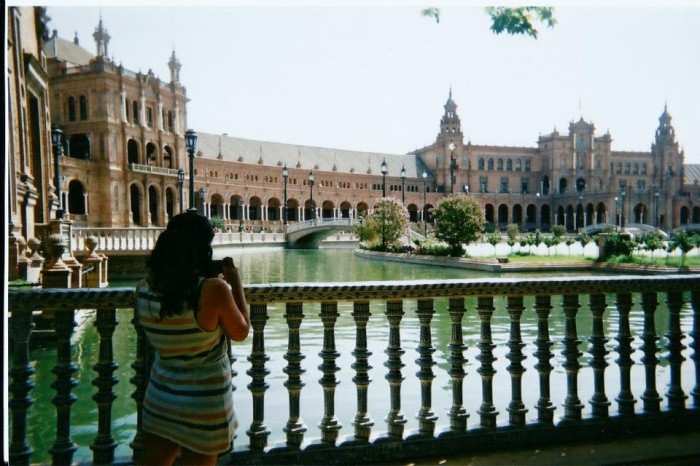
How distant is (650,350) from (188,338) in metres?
2.44

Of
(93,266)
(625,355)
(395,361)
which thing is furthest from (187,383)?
(93,266)

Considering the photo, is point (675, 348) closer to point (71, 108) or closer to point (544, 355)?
point (544, 355)

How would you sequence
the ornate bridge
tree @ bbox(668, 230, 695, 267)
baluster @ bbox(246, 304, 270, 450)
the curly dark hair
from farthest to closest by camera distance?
the ornate bridge, tree @ bbox(668, 230, 695, 267), baluster @ bbox(246, 304, 270, 450), the curly dark hair

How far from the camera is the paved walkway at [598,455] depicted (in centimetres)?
267

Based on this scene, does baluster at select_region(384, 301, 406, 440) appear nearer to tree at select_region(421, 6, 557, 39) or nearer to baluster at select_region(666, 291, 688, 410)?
baluster at select_region(666, 291, 688, 410)

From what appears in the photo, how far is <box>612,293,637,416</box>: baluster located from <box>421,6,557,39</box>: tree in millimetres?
1973

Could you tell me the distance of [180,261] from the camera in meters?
1.82

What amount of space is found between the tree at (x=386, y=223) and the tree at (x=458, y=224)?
407 centimetres

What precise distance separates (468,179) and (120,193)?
4045 cm

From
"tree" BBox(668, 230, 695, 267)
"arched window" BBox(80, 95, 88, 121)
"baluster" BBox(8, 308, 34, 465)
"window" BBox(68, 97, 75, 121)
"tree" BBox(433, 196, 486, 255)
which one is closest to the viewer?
"baluster" BBox(8, 308, 34, 465)

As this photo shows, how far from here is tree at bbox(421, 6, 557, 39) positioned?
12.5 feet

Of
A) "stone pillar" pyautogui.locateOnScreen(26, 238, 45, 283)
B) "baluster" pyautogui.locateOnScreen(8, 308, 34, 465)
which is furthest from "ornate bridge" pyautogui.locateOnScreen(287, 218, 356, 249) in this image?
"baluster" pyautogui.locateOnScreen(8, 308, 34, 465)

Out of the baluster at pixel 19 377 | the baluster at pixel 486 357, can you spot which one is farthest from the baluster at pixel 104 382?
the baluster at pixel 486 357

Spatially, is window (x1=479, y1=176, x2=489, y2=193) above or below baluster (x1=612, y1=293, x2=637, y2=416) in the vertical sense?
above
